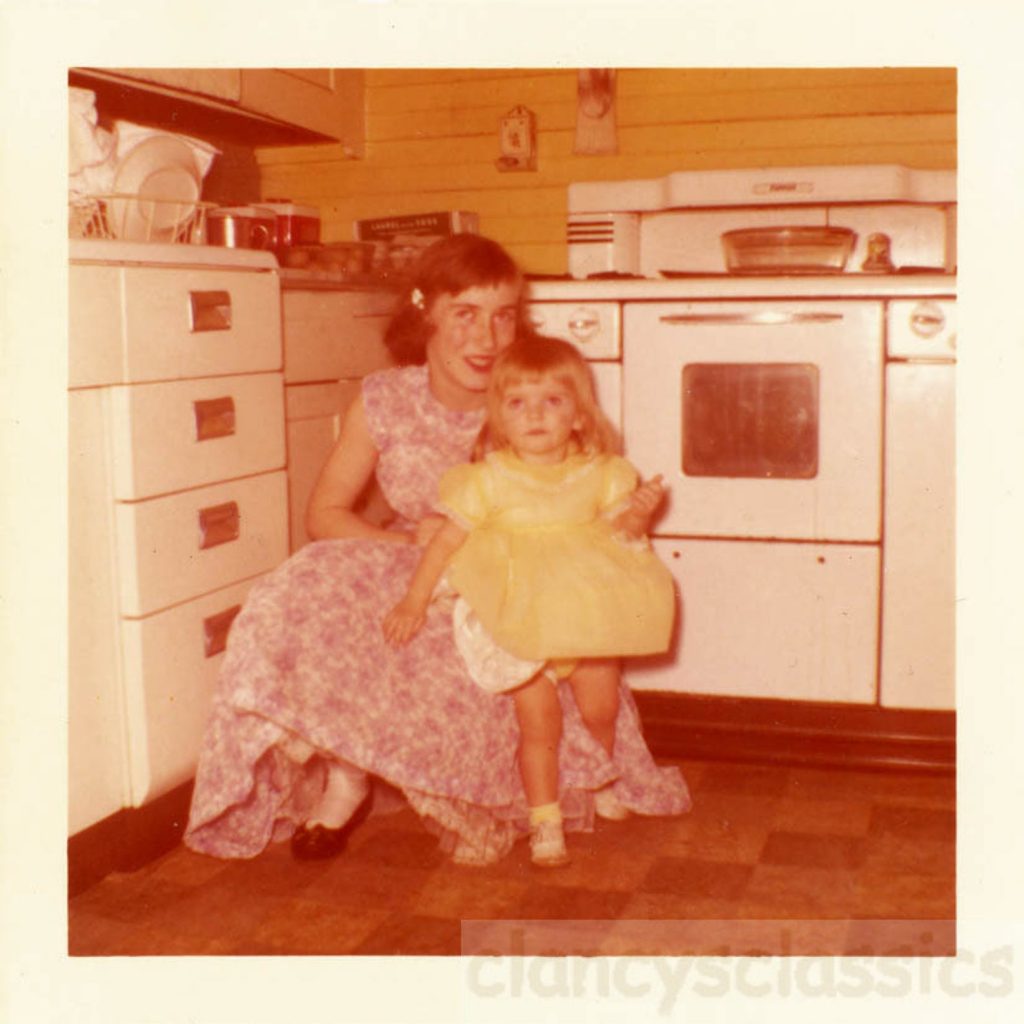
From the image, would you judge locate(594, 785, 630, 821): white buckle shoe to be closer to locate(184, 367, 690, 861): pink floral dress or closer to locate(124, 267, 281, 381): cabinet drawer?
locate(184, 367, 690, 861): pink floral dress

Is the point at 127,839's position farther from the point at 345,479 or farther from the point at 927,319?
the point at 927,319

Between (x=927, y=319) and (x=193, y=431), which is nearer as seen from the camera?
(x=193, y=431)

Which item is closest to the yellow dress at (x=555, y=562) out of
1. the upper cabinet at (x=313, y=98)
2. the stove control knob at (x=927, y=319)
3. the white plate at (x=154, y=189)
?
the stove control knob at (x=927, y=319)

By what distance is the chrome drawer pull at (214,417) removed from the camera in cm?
190

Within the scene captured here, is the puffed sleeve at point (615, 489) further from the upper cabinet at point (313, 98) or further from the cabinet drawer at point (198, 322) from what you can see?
the upper cabinet at point (313, 98)

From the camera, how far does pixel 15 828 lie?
4.70 ft

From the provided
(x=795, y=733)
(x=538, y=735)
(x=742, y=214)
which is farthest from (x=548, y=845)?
(x=742, y=214)

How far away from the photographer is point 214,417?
193cm

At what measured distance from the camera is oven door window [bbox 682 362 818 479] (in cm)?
223

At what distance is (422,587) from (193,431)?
0.40 metres

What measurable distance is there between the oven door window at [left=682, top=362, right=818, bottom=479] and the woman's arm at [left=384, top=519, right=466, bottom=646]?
577mm
